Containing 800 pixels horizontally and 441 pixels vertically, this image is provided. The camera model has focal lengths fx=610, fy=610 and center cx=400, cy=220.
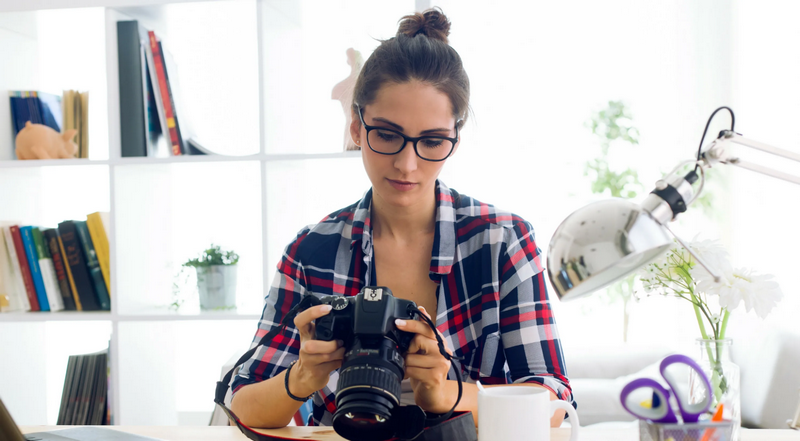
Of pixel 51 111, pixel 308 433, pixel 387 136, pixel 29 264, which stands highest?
pixel 51 111

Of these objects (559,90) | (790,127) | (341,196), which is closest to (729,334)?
(790,127)

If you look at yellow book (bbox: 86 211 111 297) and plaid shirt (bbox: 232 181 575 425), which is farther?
yellow book (bbox: 86 211 111 297)

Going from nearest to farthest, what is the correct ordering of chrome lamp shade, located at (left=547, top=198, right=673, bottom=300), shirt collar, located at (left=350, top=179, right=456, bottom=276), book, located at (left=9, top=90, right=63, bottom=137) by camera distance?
chrome lamp shade, located at (left=547, top=198, right=673, bottom=300) < shirt collar, located at (left=350, top=179, right=456, bottom=276) < book, located at (left=9, top=90, right=63, bottom=137)

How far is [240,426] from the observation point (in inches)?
32.2

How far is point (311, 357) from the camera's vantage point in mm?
813

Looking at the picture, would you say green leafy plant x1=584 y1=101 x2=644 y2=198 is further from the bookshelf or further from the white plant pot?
the white plant pot

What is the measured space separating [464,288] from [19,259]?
55.6 inches

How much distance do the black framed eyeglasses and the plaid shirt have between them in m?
0.16

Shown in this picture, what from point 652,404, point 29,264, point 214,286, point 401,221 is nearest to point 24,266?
point 29,264

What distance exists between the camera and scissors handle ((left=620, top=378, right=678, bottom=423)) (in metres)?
0.56

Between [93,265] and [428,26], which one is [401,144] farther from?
[93,265]

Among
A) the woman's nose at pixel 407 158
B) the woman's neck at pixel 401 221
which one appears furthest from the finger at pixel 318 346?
the woman's neck at pixel 401 221

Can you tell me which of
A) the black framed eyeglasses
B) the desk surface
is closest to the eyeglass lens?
the black framed eyeglasses

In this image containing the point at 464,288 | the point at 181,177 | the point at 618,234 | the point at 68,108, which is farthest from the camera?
the point at 181,177
